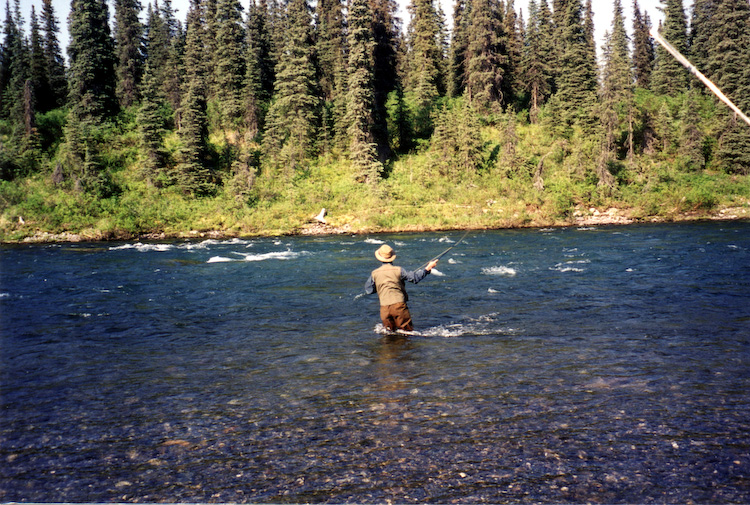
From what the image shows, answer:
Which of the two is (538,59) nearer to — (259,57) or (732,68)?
(732,68)

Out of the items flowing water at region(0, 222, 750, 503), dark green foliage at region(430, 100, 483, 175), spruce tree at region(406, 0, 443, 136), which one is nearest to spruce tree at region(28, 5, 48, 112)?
spruce tree at region(406, 0, 443, 136)

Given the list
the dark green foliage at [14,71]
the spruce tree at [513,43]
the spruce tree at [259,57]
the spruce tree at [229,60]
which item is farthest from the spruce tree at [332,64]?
the dark green foliage at [14,71]

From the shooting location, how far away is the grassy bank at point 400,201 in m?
36.2

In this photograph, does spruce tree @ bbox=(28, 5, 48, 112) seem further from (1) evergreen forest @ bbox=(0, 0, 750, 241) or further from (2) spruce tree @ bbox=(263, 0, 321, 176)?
(2) spruce tree @ bbox=(263, 0, 321, 176)

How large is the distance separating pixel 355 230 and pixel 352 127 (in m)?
13.2

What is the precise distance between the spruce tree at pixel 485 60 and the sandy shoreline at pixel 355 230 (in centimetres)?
2015

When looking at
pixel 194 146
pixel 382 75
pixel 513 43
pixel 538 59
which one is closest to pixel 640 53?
pixel 513 43

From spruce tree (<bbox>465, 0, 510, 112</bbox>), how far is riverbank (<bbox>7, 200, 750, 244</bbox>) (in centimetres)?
2008

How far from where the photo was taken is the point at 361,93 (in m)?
44.6

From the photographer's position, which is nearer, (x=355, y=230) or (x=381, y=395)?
(x=381, y=395)

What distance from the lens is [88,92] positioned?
4919 cm

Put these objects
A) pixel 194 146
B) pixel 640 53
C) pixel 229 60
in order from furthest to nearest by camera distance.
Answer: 1. pixel 640 53
2. pixel 229 60
3. pixel 194 146

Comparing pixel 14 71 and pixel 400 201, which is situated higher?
pixel 14 71

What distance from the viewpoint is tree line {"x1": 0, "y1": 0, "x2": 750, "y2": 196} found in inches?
1724
